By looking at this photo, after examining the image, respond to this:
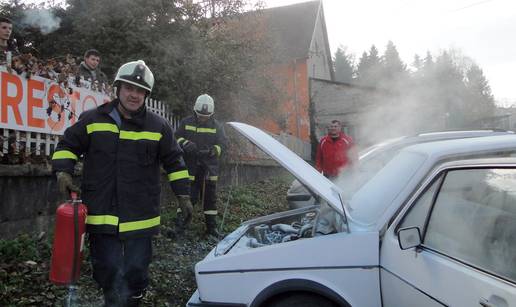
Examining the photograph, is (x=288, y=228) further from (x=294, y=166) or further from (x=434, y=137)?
(x=434, y=137)

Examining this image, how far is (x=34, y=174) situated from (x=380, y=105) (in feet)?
64.0

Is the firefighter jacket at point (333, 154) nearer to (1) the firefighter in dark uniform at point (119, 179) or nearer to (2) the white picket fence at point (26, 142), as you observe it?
(2) the white picket fence at point (26, 142)

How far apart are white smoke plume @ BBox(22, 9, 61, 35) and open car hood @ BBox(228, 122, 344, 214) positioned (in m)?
7.65

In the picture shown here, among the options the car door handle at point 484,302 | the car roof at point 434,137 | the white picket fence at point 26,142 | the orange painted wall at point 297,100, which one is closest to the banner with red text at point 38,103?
the white picket fence at point 26,142

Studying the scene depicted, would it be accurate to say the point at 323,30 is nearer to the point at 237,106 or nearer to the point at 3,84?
the point at 237,106

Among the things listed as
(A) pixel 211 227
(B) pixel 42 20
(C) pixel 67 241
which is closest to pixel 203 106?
(A) pixel 211 227

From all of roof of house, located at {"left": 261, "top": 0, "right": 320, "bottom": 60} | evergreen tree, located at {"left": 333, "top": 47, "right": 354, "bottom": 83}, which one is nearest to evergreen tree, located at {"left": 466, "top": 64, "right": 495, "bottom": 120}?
roof of house, located at {"left": 261, "top": 0, "right": 320, "bottom": 60}

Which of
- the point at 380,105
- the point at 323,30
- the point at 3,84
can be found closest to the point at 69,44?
the point at 3,84

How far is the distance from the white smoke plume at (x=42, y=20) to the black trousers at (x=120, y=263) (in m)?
7.21

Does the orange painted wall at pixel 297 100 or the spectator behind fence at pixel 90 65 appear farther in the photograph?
the orange painted wall at pixel 297 100

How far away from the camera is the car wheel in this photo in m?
2.46

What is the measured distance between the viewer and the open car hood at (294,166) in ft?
8.61

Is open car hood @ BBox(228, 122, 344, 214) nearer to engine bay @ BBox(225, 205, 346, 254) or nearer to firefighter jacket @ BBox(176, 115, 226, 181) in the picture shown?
engine bay @ BBox(225, 205, 346, 254)

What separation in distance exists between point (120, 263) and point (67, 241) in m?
0.45
